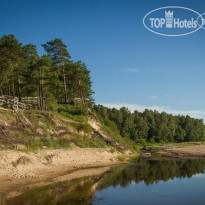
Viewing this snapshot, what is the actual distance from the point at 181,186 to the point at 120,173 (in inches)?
281

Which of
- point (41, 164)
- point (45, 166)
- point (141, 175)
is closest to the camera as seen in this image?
point (41, 164)

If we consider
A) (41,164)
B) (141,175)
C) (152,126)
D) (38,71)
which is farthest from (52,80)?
(152,126)

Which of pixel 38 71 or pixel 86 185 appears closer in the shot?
pixel 86 185

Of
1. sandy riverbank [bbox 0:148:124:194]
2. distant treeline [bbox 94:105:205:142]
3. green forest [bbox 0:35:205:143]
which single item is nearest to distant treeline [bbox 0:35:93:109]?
green forest [bbox 0:35:205:143]

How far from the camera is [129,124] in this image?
84.6m

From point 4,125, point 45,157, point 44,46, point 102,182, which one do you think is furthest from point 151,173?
point 44,46

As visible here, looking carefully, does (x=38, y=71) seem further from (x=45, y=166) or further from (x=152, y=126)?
(x=152, y=126)

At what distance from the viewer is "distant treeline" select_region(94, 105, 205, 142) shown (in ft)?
277

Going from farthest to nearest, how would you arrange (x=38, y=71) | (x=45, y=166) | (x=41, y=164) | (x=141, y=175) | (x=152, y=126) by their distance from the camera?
1. (x=152, y=126)
2. (x=38, y=71)
3. (x=141, y=175)
4. (x=45, y=166)
5. (x=41, y=164)

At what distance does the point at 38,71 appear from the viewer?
36125 mm

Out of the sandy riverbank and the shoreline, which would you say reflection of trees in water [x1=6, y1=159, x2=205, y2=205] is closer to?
the shoreline

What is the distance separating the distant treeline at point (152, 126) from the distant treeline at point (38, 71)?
91.3ft

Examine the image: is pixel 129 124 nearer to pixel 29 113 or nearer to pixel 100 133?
pixel 100 133

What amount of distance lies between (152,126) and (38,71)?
6620 centimetres
